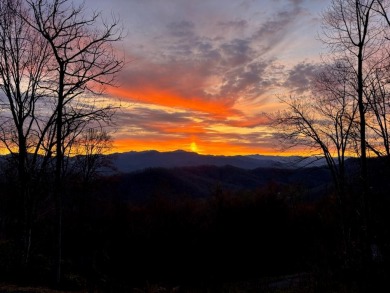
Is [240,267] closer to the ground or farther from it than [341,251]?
closer to the ground

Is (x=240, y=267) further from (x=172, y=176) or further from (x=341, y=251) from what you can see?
(x=172, y=176)

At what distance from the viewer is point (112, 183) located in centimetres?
6059

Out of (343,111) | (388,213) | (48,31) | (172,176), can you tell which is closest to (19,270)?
(48,31)

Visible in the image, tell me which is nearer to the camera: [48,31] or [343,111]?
[48,31]

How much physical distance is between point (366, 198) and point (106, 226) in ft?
Answer: 130

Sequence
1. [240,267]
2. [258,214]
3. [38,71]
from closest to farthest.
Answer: [38,71] < [240,267] < [258,214]

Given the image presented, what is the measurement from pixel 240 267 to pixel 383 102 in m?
31.3

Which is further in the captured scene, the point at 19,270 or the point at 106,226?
the point at 106,226

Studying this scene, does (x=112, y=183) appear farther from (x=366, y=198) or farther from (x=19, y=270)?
(x=366, y=198)

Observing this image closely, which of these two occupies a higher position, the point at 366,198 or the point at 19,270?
the point at 366,198

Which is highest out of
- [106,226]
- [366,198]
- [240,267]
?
[366,198]

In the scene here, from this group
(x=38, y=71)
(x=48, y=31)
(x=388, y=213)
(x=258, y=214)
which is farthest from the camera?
(x=258, y=214)

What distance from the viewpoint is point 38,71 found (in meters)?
15.8

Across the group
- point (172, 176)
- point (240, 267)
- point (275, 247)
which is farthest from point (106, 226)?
point (172, 176)
